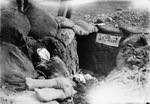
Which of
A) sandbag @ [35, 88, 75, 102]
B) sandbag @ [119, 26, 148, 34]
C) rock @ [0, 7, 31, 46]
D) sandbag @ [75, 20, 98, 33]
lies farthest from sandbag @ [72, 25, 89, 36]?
sandbag @ [35, 88, 75, 102]

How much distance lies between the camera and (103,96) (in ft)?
5.63

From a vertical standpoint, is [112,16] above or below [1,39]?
above

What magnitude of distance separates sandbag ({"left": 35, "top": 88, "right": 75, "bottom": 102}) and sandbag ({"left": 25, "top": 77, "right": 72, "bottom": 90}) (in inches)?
1.2

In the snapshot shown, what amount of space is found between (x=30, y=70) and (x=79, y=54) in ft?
1.56

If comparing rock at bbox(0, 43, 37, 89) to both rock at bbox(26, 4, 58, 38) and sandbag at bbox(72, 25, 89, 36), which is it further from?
sandbag at bbox(72, 25, 89, 36)

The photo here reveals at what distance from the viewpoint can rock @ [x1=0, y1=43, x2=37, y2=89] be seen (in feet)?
5.05

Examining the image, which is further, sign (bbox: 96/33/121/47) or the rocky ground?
sign (bbox: 96/33/121/47)

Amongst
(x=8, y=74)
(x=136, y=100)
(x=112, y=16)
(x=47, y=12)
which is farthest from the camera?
(x=112, y=16)

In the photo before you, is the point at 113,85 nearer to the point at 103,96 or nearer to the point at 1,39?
the point at 103,96

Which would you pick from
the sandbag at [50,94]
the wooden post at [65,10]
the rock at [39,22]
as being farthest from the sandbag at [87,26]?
the sandbag at [50,94]

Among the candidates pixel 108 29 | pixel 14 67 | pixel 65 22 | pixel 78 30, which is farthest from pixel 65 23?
pixel 14 67

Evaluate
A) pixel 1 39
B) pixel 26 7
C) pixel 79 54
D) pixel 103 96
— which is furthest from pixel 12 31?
pixel 103 96

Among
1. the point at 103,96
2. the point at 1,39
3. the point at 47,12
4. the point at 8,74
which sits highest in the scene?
the point at 47,12

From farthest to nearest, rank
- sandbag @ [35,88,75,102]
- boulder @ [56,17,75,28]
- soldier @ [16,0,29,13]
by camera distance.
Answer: boulder @ [56,17,75,28], soldier @ [16,0,29,13], sandbag @ [35,88,75,102]
